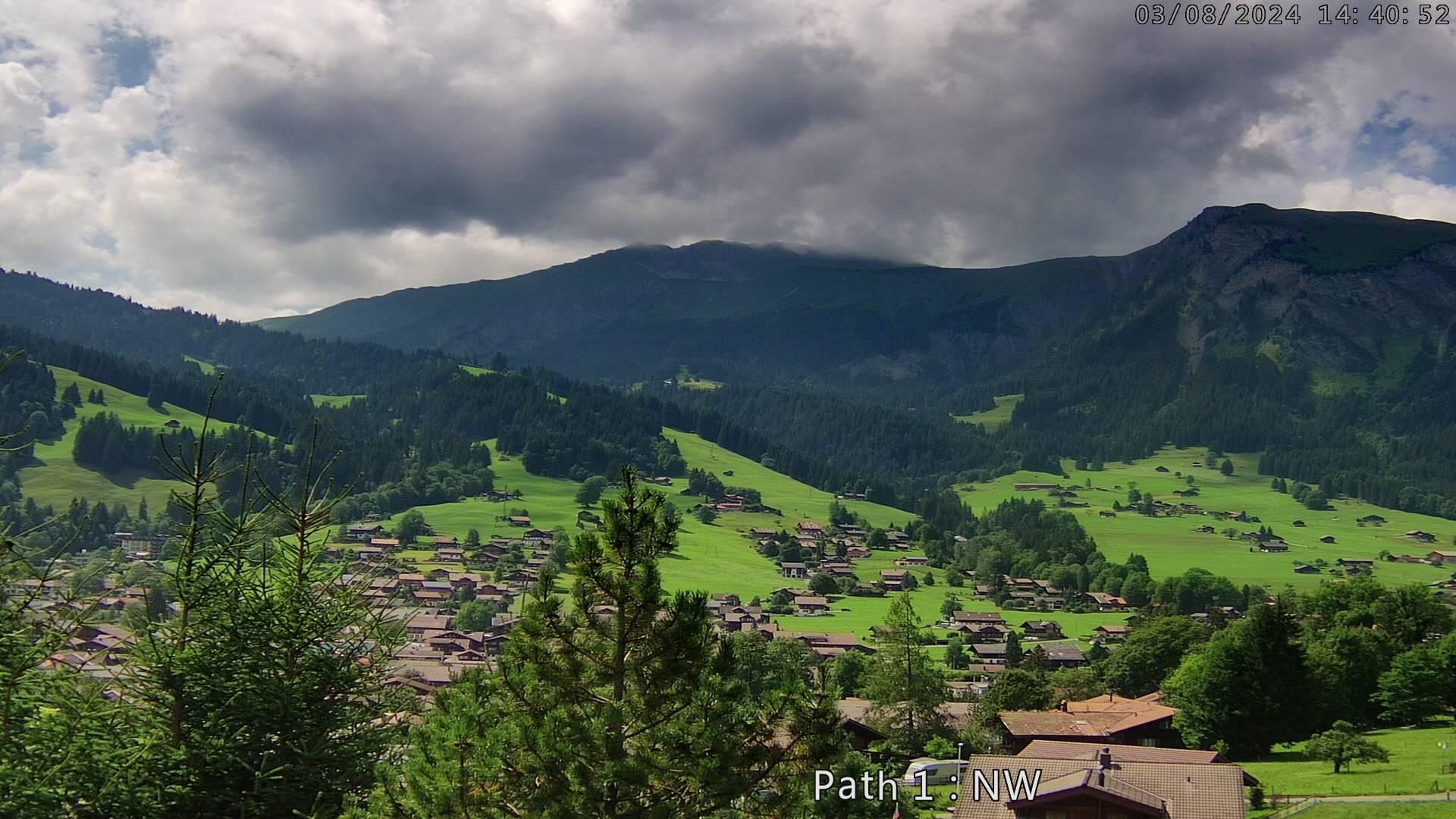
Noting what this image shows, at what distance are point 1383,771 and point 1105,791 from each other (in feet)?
63.3

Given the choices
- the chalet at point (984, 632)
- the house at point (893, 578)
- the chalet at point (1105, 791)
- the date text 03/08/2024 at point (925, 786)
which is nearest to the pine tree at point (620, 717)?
the date text 03/08/2024 at point (925, 786)

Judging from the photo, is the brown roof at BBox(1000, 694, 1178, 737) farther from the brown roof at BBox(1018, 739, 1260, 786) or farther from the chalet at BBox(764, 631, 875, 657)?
the chalet at BBox(764, 631, 875, 657)

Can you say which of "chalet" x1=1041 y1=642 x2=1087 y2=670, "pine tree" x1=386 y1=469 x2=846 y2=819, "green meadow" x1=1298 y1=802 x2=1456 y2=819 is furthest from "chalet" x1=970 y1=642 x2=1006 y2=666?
"pine tree" x1=386 y1=469 x2=846 y2=819

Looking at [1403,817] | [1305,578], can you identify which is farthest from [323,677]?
[1305,578]

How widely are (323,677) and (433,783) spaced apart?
7.58ft

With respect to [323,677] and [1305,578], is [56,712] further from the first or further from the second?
[1305,578]

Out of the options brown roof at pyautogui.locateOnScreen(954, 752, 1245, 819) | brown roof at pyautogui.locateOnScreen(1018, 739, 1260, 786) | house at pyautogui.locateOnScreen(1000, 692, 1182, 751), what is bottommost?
house at pyautogui.locateOnScreen(1000, 692, 1182, 751)

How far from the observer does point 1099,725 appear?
196 ft

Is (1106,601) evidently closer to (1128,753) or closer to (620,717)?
(1128,753)

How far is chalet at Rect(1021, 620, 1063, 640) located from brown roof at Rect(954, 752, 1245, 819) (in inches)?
3488

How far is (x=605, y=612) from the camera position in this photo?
16156 millimetres

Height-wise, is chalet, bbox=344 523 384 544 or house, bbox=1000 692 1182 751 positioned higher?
house, bbox=1000 692 1182 751

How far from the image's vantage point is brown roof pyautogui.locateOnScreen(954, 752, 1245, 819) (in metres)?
31.7

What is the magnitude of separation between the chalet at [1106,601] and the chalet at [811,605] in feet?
126
